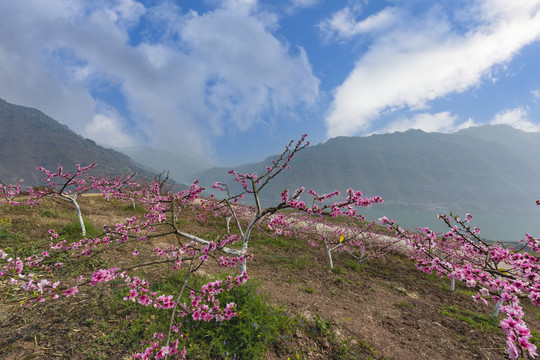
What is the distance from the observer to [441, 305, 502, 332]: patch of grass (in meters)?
7.04

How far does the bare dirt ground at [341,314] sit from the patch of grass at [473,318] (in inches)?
1.2

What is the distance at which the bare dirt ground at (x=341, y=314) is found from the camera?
391 cm

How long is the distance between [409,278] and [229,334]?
37.4 feet

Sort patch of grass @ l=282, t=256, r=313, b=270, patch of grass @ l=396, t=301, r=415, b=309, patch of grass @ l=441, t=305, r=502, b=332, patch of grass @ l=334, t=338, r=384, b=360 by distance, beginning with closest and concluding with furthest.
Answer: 1. patch of grass @ l=334, t=338, r=384, b=360
2. patch of grass @ l=441, t=305, r=502, b=332
3. patch of grass @ l=396, t=301, r=415, b=309
4. patch of grass @ l=282, t=256, r=313, b=270

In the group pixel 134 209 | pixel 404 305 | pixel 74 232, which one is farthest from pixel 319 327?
pixel 134 209

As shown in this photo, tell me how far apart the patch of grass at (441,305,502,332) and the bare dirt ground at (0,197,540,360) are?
30 mm

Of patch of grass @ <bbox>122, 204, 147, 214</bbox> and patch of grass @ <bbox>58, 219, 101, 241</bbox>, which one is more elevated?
patch of grass @ <bbox>122, 204, 147, 214</bbox>

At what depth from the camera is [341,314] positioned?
6434mm

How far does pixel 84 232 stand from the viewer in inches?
352

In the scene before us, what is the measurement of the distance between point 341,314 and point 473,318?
18.1ft

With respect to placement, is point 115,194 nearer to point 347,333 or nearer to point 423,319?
point 347,333

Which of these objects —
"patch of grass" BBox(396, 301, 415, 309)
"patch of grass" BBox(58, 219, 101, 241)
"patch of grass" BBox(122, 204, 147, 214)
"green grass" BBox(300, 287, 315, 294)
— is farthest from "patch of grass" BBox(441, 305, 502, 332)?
"patch of grass" BBox(122, 204, 147, 214)

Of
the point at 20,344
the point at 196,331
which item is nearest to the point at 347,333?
the point at 196,331

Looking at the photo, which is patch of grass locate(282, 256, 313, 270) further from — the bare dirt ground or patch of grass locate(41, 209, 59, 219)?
patch of grass locate(41, 209, 59, 219)
